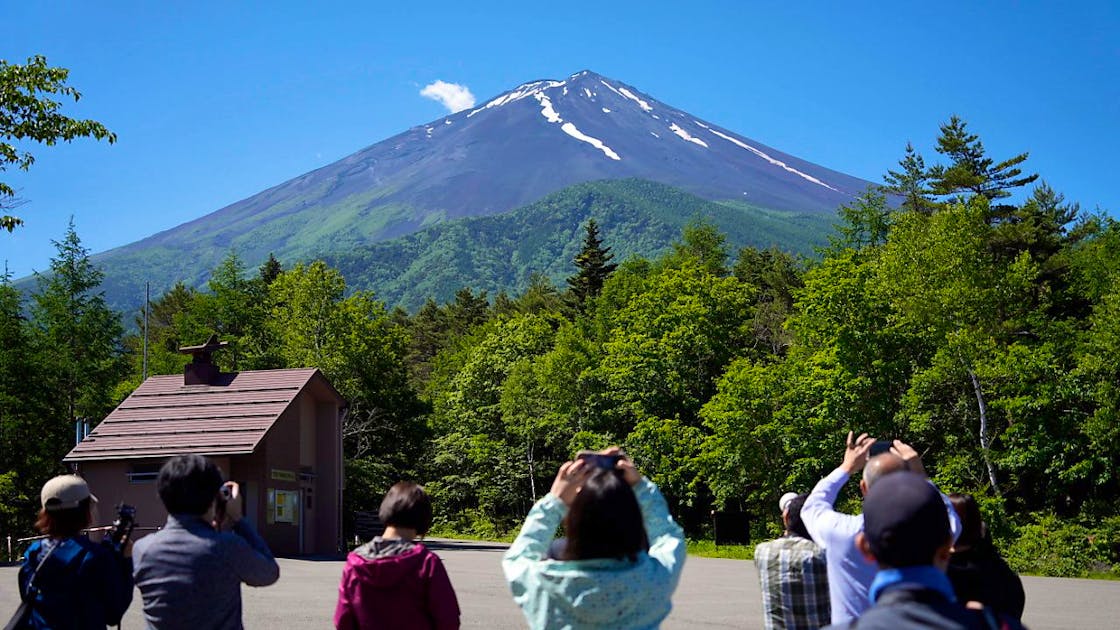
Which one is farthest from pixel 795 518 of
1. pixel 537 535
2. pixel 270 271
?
pixel 270 271

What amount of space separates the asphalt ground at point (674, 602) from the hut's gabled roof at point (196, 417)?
25.4ft

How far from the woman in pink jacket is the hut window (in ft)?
105

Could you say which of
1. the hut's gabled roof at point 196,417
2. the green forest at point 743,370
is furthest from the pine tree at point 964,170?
the hut's gabled roof at point 196,417

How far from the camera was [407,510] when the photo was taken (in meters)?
5.13

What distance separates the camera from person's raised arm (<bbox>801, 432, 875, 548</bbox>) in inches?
194

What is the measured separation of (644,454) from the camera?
50594 mm

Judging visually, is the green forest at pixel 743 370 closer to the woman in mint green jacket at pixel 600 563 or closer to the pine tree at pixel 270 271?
the pine tree at pixel 270 271

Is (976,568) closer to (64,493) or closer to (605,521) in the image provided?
(605,521)

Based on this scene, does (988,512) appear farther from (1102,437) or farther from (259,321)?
(259,321)

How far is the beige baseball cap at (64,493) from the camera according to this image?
5008mm

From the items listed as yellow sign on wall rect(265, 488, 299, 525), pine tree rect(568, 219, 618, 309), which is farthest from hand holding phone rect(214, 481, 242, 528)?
pine tree rect(568, 219, 618, 309)

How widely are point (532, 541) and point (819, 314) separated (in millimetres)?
40793

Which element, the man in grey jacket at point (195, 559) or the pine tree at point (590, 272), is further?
the pine tree at point (590, 272)

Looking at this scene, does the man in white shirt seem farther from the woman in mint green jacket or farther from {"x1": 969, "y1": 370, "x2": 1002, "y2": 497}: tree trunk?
{"x1": 969, "y1": 370, "x2": 1002, "y2": 497}: tree trunk
